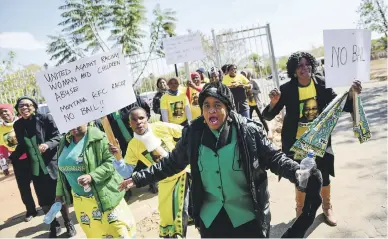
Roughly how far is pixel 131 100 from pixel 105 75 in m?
0.33

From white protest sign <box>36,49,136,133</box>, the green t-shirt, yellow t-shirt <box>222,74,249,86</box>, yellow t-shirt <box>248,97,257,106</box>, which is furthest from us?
yellow t-shirt <box>248,97,257,106</box>

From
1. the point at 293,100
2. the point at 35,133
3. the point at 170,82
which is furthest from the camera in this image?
the point at 170,82

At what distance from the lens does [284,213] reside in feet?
13.2

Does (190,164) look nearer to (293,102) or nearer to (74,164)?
(74,164)

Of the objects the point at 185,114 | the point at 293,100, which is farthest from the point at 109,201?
the point at 185,114

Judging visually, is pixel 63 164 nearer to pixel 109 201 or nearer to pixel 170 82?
pixel 109 201

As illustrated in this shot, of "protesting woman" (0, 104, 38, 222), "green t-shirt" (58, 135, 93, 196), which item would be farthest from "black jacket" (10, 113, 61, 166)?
"green t-shirt" (58, 135, 93, 196)

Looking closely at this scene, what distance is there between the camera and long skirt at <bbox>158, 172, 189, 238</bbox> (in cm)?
304

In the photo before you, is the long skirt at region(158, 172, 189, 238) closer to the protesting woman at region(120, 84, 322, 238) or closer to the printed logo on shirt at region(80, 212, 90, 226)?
the printed logo on shirt at region(80, 212, 90, 226)

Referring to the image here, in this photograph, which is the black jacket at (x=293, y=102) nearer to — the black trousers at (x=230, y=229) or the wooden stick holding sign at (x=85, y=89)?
the black trousers at (x=230, y=229)

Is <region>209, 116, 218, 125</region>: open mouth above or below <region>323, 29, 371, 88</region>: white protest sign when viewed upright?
below

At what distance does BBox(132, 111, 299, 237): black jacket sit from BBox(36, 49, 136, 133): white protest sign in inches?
36.7

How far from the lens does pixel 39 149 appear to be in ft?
13.6

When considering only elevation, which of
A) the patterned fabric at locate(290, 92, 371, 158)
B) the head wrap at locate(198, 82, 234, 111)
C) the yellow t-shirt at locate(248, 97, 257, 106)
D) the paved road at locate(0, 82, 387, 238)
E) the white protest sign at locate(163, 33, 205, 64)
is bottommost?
the paved road at locate(0, 82, 387, 238)
